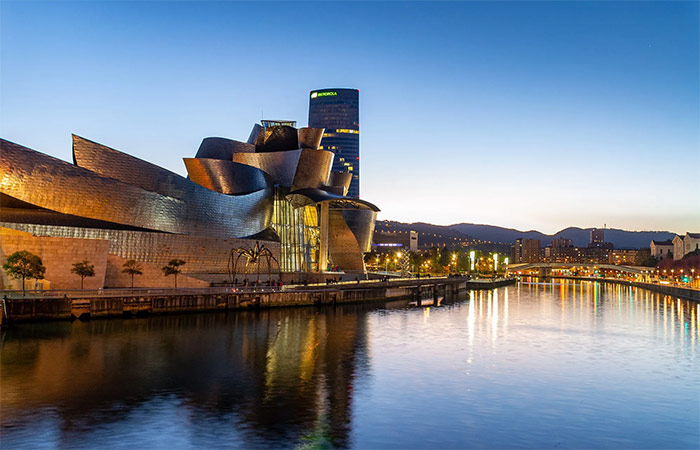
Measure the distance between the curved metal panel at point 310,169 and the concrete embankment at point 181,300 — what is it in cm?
1593

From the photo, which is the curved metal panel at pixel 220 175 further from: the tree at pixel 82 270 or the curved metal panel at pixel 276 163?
the tree at pixel 82 270

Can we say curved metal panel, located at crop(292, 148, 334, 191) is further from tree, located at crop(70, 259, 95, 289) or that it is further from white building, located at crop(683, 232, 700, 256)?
white building, located at crop(683, 232, 700, 256)

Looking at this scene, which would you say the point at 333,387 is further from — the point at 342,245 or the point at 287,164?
the point at 342,245

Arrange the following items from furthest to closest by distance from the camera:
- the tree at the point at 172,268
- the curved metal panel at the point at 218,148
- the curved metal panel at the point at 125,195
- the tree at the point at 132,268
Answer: the curved metal panel at the point at 218,148 → the tree at the point at 172,268 → the tree at the point at 132,268 → the curved metal panel at the point at 125,195

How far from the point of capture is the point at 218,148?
71.2 meters

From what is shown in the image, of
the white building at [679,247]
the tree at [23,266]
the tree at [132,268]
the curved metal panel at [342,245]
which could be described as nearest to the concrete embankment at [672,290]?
the white building at [679,247]

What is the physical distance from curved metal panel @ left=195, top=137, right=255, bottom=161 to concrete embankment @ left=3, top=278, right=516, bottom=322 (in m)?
21.7

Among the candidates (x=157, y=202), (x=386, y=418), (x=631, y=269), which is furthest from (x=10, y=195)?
(x=631, y=269)

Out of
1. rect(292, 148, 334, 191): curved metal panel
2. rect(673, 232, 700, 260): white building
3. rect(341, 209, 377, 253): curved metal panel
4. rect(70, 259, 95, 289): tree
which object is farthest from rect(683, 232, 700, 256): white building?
rect(70, 259, 95, 289): tree

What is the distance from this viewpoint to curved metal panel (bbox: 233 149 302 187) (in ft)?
235

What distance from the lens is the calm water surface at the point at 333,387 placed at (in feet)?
57.3

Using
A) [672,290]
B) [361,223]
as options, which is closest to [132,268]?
[361,223]

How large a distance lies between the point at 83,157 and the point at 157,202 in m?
6.62

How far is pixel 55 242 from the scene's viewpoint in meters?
40.8
